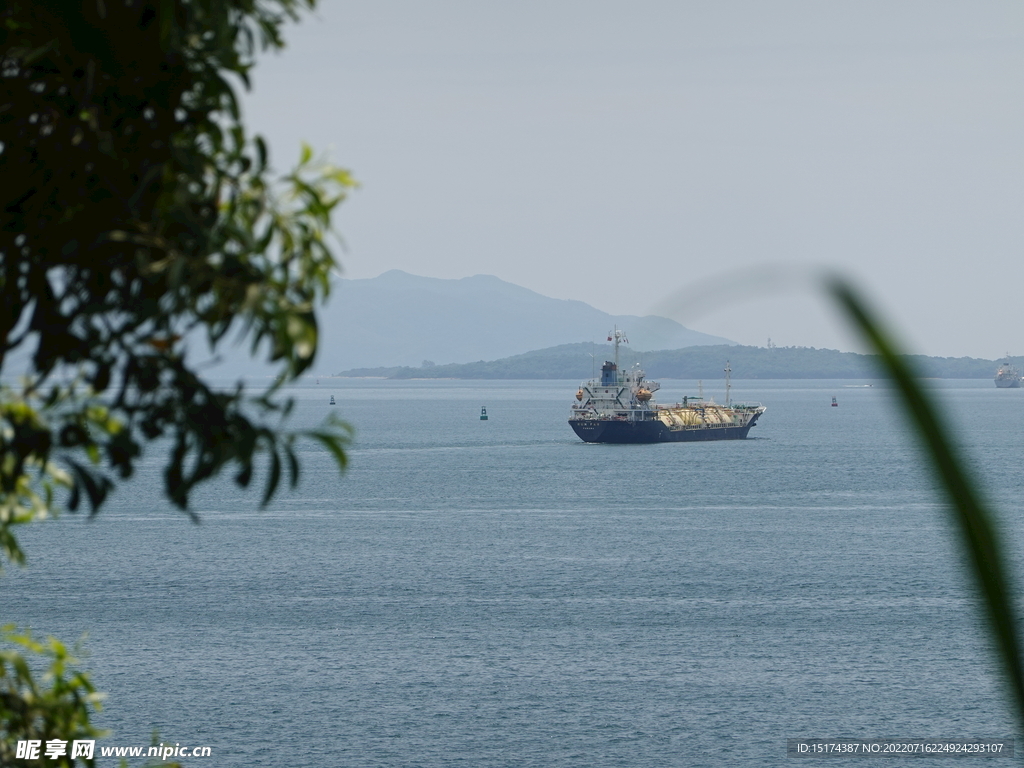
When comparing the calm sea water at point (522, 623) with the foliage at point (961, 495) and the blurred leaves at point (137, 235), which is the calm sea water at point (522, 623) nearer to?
the blurred leaves at point (137, 235)

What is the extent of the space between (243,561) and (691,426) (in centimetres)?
9774

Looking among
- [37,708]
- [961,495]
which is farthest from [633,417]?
[961,495]

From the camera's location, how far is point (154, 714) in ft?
148

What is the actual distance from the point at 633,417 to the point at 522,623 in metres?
91.4

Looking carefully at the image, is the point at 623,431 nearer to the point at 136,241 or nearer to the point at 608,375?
the point at 608,375

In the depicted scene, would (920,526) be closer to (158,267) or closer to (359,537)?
(359,537)

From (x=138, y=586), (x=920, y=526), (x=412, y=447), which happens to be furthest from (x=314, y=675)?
(x=412, y=447)

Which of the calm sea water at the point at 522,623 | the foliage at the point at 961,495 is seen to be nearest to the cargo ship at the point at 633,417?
the calm sea water at the point at 522,623

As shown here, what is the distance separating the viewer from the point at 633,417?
148 meters

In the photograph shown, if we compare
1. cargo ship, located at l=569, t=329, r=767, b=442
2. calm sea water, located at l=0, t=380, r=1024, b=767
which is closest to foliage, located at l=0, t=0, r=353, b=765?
calm sea water, located at l=0, t=380, r=1024, b=767

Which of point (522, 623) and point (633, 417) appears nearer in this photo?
point (522, 623)

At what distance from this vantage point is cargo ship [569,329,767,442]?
145m

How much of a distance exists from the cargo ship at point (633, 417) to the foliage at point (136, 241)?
130m

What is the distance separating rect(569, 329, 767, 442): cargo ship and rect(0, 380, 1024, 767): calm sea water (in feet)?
125
